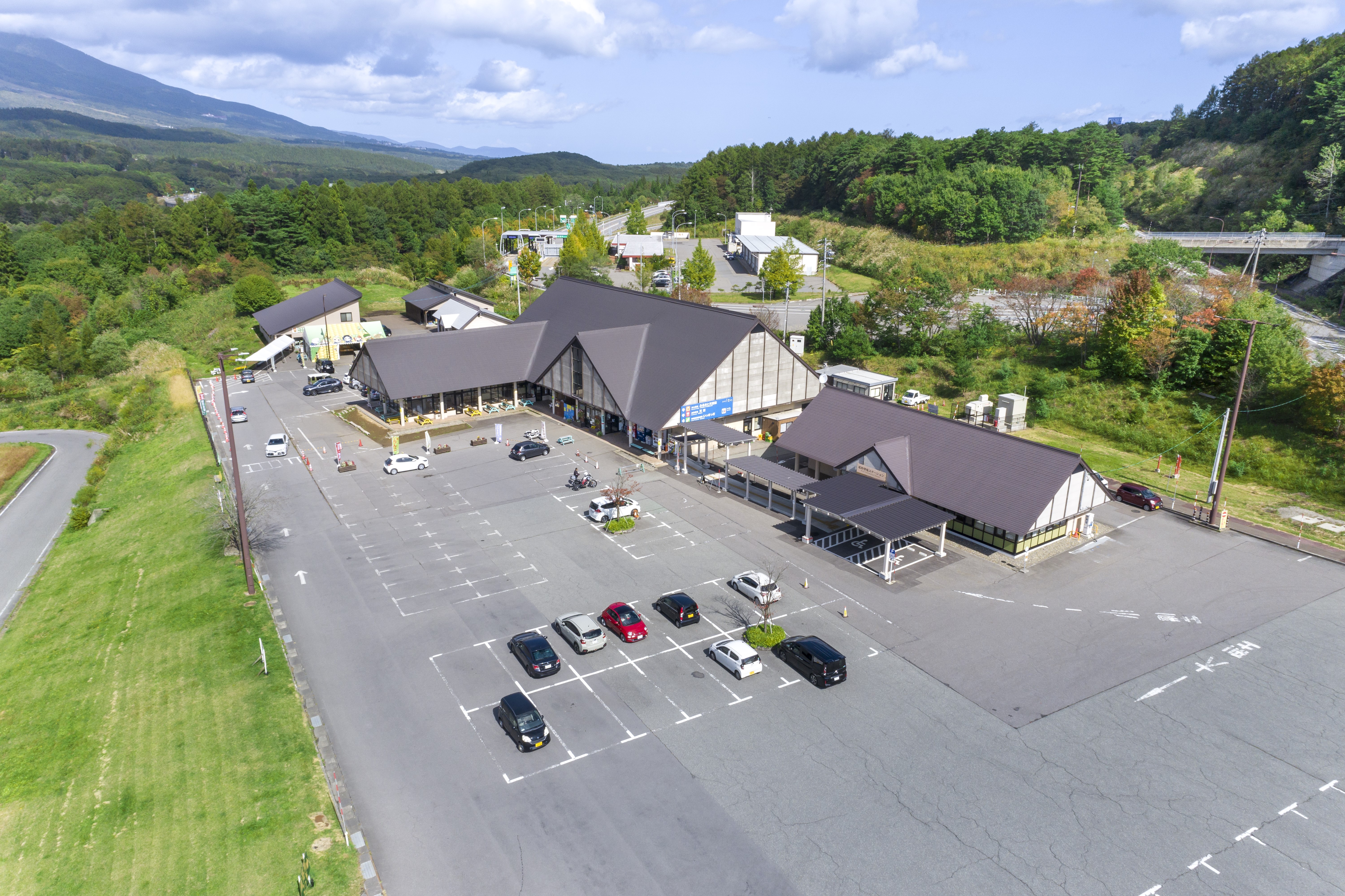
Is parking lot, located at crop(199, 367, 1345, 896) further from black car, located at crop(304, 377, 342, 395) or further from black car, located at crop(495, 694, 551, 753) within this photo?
black car, located at crop(304, 377, 342, 395)

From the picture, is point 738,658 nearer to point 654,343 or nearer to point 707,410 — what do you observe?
point 707,410

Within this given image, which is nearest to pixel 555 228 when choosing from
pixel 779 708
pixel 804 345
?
pixel 804 345

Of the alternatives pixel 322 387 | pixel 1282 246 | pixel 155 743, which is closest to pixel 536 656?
pixel 155 743

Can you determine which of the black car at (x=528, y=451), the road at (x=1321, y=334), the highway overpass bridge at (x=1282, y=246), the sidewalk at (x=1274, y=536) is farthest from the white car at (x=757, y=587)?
the highway overpass bridge at (x=1282, y=246)

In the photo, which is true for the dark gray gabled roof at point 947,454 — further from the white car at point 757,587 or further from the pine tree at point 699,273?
the pine tree at point 699,273

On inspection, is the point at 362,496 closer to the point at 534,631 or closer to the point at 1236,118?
the point at 534,631
